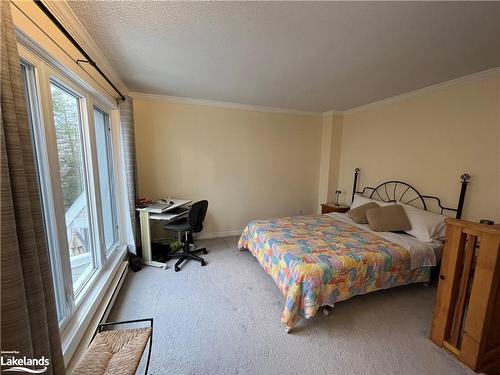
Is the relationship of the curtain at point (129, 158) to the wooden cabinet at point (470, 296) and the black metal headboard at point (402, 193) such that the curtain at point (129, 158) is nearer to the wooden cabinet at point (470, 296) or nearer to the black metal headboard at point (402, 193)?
the wooden cabinet at point (470, 296)

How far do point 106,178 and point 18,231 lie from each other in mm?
2202

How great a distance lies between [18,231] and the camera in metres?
0.75

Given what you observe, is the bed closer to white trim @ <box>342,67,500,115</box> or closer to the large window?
white trim @ <box>342,67,500,115</box>

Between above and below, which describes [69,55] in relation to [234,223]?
above

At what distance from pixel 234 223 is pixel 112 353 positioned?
2.92 m

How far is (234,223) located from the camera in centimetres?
407

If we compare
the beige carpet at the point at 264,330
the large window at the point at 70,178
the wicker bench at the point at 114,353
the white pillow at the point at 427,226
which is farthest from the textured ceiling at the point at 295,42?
the beige carpet at the point at 264,330

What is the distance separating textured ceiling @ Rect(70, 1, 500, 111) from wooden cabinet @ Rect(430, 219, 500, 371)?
149 centimetres

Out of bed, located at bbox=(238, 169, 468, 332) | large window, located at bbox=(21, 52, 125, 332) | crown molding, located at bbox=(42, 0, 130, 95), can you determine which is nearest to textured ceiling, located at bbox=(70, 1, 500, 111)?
crown molding, located at bbox=(42, 0, 130, 95)

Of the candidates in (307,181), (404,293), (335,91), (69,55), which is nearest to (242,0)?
(69,55)

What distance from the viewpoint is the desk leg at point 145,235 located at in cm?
286

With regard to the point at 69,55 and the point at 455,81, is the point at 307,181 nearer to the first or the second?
the point at 455,81

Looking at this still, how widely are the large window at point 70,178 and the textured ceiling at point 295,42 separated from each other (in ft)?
1.85

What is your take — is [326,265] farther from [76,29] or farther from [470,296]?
[76,29]
